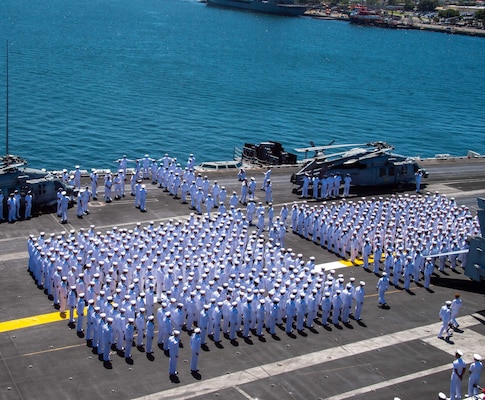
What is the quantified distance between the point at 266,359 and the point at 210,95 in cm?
7521

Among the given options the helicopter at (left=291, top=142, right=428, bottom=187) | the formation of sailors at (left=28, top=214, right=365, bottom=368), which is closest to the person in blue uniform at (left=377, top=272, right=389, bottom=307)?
the formation of sailors at (left=28, top=214, right=365, bottom=368)

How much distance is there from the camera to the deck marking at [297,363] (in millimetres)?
20188

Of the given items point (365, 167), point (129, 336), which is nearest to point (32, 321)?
point (129, 336)

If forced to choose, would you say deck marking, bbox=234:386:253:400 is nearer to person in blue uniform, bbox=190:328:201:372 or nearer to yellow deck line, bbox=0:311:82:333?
person in blue uniform, bbox=190:328:201:372

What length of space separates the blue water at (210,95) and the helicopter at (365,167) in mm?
24964

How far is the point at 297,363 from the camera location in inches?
876

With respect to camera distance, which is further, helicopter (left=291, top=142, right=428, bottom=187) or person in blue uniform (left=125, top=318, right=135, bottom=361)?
helicopter (left=291, top=142, right=428, bottom=187)

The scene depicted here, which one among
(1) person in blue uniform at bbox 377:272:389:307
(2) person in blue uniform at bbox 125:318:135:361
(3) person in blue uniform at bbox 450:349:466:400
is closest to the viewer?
(3) person in blue uniform at bbox 450:349:466:400

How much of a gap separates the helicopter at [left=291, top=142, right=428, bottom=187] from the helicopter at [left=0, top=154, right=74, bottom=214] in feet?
44.5

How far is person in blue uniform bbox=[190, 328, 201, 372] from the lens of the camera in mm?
20859

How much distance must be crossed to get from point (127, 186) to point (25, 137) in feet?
97.2

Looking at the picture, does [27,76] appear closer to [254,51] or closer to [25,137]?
[25,137]

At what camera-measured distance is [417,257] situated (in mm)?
29656

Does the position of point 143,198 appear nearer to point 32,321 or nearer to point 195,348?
point 32,321
